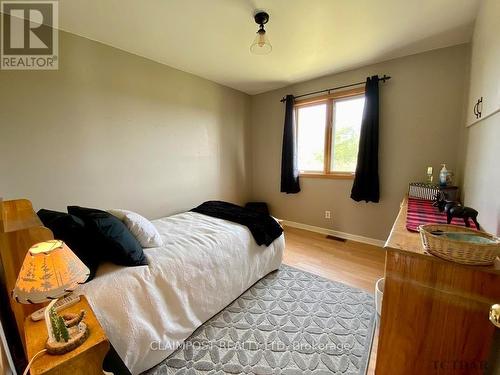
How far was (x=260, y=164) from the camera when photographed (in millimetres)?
4082

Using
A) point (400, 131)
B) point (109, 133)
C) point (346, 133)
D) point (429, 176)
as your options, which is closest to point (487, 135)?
point (429, 176)

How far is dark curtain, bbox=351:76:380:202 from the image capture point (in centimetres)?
272

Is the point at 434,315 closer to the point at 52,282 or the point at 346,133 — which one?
the point at 52,282

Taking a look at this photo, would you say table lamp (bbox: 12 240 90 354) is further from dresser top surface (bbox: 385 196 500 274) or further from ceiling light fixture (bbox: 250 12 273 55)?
ceiling light fixture (bbox: 250 12 273 55)

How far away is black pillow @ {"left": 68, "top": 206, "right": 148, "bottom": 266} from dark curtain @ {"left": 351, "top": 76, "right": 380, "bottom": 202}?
2766 millimetres

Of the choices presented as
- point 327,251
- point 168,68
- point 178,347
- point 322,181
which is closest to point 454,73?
point 322,181

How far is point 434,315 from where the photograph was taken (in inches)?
36.4

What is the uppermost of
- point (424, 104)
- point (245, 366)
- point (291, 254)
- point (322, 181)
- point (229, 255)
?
point (424, 104)

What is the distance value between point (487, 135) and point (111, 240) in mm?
2516

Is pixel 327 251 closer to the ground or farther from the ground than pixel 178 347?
farther from the ground

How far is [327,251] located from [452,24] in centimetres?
268

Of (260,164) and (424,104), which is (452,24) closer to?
(424,104)

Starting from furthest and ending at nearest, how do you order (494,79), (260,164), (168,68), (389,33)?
(260,164)
(168,68)
(389,33)
(494,79)

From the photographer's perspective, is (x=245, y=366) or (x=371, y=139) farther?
(x=371, y=139)
